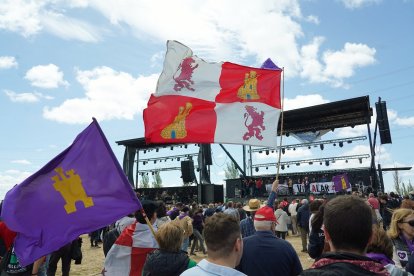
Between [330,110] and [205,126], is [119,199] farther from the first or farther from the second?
[330,110]

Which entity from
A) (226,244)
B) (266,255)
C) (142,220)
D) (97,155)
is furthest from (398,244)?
(97,155)

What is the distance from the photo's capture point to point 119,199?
3.67m

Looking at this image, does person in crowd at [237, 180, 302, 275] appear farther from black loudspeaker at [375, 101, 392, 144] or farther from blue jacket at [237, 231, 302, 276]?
black loudspeaker at [375, 101, 392, 144]

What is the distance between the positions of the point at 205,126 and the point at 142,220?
295cm

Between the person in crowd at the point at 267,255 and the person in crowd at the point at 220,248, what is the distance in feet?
3.67

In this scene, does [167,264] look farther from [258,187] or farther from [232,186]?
[232,186]

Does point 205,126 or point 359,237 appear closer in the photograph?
point 359,237

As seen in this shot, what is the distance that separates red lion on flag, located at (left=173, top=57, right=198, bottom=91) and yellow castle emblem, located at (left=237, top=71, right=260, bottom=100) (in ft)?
3.16

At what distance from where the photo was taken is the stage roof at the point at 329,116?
2188 centimetres

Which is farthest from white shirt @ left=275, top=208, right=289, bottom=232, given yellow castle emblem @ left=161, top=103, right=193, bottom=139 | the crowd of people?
the crowd of people

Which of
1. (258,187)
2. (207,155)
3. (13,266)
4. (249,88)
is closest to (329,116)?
(258,187)

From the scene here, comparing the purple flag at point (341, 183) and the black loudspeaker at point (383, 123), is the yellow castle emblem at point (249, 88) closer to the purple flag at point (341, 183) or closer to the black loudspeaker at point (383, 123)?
the purple flag at point (341, 183)

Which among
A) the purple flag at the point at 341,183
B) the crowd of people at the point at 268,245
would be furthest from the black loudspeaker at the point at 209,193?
the crowd of people at the point at 268,245

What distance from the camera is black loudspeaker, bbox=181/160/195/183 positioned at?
94.9ft
